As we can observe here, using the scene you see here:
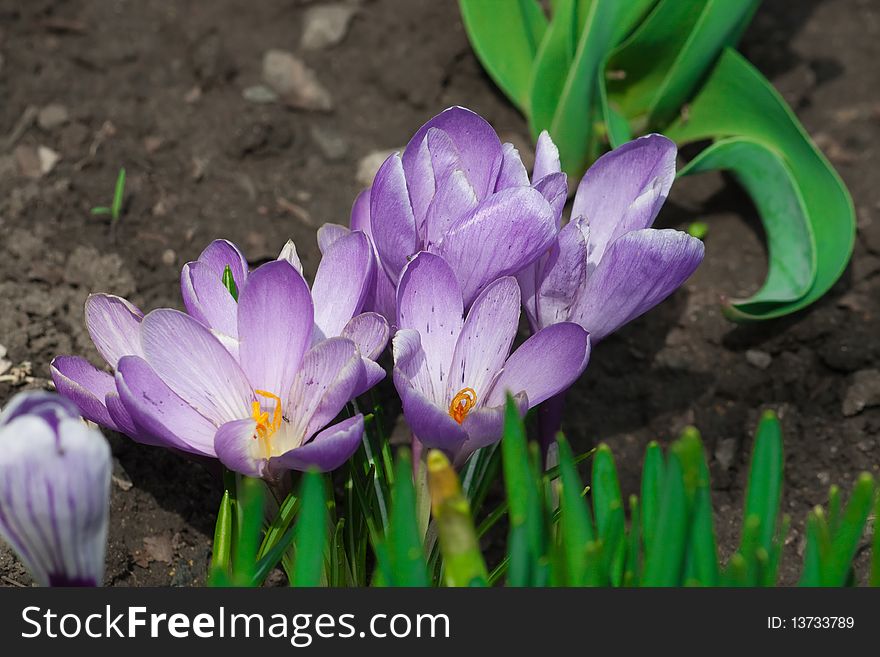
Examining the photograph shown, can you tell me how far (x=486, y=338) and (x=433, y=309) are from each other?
3.1 inches

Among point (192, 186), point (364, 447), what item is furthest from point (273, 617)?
point (192, 186)

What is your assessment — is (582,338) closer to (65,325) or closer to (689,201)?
(65,325)

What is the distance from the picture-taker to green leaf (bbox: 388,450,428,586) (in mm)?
1040

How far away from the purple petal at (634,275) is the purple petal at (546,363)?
0.37 feet

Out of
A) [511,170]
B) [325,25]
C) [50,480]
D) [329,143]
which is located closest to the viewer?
[50,480]

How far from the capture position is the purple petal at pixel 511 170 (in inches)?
56.2

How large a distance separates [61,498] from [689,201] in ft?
5.76

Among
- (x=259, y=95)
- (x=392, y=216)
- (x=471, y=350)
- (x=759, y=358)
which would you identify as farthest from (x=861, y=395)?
(x=259, y=95)

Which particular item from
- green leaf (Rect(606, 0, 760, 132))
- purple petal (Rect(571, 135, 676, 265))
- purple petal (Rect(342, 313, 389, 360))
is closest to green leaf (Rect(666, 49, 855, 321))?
green leaf (Rect(606, 0, 760, 132))

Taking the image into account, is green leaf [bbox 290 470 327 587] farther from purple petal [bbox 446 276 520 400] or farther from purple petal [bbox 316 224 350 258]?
purple petal [bbox 316 224 350 258]

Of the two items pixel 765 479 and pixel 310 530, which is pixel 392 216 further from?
pixel 765 479

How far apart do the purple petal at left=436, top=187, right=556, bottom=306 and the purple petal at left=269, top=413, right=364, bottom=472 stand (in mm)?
268

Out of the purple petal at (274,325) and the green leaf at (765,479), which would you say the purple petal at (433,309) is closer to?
the purple petal at (274,325)

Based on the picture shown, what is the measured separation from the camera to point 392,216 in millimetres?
1377
